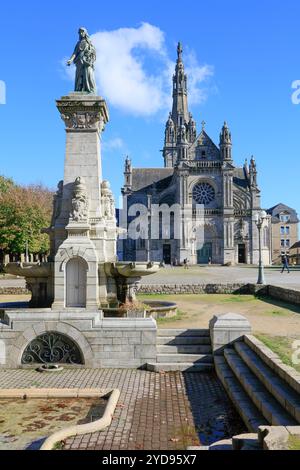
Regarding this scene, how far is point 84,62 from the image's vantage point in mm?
13547

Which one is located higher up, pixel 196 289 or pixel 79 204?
pixel 79 204

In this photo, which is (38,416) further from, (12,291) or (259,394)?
(12,291)

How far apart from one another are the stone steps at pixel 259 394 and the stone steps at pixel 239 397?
72 mm

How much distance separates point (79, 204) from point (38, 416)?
6.27m

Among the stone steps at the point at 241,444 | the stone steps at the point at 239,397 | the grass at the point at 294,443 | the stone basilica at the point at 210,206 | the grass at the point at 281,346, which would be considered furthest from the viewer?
the stone basilica at the point at 210,206

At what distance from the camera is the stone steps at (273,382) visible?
5859 mm

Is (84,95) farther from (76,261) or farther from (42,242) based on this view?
(42,242)

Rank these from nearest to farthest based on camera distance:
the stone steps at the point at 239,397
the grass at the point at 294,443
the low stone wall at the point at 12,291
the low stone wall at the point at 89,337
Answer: the grass at the point at 294,443 < the stone steps at the point at 239,397 < the low stone wall at the point at 89,337 < the low stone wall at the point at 12,291

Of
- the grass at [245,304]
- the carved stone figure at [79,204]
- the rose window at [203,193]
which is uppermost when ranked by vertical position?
the rose window at [203,193]

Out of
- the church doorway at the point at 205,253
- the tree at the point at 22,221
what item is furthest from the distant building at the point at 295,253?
the tree at the point at 22,221

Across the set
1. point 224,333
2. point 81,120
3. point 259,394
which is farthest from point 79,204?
point 259,394

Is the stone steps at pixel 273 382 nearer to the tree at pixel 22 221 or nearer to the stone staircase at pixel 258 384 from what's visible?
the stone staircase at pixel 258 384
